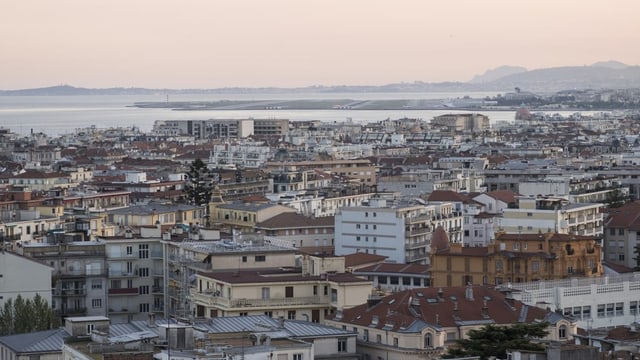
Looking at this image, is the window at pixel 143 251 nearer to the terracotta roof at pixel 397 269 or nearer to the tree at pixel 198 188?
the terracotta roof at pixel 397 269

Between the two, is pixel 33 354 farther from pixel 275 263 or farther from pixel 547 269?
pixel 547 269

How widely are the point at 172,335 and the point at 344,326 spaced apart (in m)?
5.91

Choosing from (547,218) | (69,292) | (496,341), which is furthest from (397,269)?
(496,341)

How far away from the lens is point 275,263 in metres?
34.5

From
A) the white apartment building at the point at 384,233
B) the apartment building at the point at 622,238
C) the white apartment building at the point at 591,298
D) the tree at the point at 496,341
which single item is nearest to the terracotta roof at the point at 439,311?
the tree at the point at 496,341

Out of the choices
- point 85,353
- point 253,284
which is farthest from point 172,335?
point 253,284

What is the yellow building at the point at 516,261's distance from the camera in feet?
126

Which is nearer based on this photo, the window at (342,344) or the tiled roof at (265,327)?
the tiled roof at (265,327)

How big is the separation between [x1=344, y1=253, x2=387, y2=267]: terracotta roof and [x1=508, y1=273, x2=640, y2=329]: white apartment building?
6.45 m

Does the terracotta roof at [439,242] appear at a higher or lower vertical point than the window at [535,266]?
higher

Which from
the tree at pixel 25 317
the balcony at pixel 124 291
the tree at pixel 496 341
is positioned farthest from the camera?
the balcony at pixel 124 291

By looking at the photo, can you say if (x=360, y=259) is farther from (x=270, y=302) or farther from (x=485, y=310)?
(x=485, y=310)

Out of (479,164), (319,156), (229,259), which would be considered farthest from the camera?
(319,156)

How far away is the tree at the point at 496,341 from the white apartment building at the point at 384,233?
2110 centimetres
